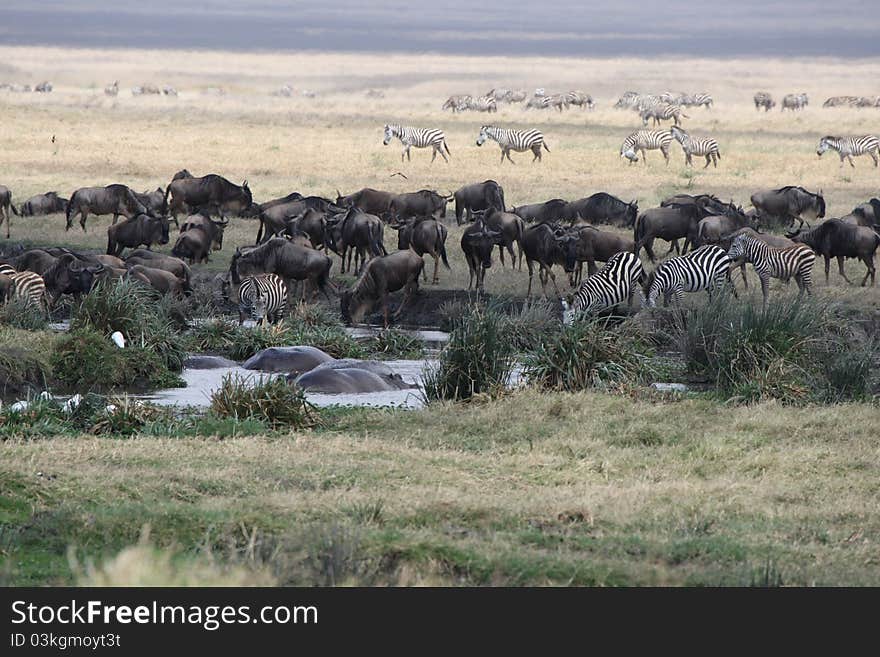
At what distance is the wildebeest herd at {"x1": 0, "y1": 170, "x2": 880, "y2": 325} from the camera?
18.7 meters

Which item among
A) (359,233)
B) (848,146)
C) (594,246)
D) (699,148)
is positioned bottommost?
(699,148)

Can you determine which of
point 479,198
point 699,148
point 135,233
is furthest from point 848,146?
point 135,233

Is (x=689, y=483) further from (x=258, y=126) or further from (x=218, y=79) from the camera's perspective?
(x=218, y=79)

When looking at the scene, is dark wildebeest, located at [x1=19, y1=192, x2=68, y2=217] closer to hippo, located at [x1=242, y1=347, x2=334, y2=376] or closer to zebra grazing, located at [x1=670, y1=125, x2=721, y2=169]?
hippo, located at [x1=242, y1=347, x2=334, y2=376]

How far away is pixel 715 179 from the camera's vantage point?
116 ft

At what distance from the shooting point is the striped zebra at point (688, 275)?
1872 centimetres

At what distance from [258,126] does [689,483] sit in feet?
147

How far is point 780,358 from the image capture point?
13.5 metres

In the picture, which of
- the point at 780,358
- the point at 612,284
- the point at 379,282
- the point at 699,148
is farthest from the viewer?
the point at 699,148

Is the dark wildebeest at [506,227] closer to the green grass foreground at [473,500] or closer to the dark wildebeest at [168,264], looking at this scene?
the dark wildebeest at [168,264]

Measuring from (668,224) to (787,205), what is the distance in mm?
4297

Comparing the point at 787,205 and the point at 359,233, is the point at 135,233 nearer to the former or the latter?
the point at 359,233

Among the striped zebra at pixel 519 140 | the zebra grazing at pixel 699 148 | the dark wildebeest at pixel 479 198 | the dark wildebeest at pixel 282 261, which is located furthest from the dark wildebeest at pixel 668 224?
the striped zebra at pixel 519 140
